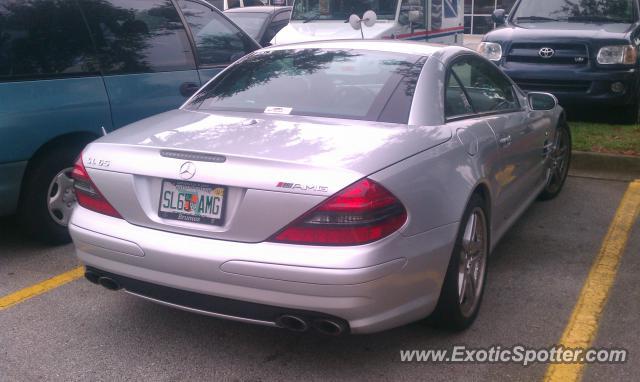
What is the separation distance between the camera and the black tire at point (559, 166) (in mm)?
6312

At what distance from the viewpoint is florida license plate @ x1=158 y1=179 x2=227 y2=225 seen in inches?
127

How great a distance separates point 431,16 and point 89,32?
777 cm

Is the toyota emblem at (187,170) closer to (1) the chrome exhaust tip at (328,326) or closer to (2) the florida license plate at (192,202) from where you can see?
(2) the florida license plate at (192,202)

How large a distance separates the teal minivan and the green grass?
4.15 m

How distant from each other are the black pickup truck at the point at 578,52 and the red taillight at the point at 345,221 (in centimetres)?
657

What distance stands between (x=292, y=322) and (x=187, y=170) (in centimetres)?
81

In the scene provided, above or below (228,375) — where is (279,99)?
above

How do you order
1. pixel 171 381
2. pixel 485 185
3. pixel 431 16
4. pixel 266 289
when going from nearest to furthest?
pixel 266 289 → pixel 171 381 → pixel 485 185 → pixel 431 16

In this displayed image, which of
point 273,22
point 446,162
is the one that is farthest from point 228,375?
point 273,22

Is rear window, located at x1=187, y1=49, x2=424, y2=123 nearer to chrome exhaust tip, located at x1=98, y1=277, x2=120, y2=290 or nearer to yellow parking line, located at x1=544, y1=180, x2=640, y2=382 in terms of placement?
chrome exhaust tip, located at x1=98, y1=277, x2=120, y2=290

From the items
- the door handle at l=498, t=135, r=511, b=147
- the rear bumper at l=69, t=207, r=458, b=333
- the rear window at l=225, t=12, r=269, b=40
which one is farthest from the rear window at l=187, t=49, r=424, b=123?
the rear window at l=225, t=12, r=269, b=40

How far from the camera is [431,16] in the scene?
39.9 ft

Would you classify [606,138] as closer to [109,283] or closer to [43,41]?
[43,41]

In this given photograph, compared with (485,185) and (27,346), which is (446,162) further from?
(27,346)
